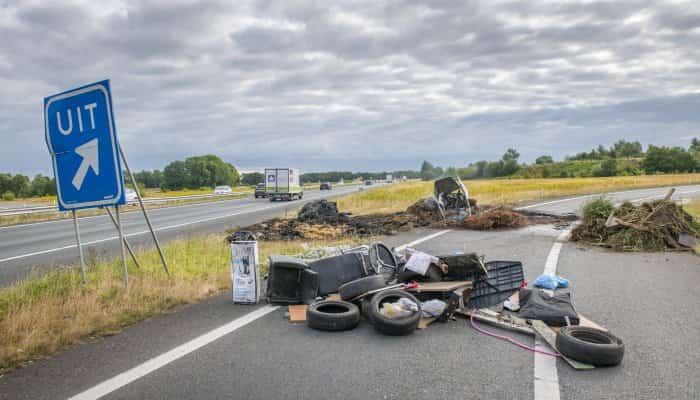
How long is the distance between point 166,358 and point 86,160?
3.59 metres

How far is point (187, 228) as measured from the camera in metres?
18.2

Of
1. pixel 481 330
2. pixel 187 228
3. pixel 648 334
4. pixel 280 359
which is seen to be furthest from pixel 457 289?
pixel 187 228

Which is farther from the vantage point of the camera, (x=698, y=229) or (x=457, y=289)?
(x=698, y=229)

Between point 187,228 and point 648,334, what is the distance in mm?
16067

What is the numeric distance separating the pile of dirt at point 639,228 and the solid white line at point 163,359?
9312mm

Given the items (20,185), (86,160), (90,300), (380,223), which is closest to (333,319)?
(90,300)

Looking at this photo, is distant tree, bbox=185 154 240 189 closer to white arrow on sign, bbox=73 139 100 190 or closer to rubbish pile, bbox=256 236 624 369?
white arrow on sign, bbox=73 139 100 190

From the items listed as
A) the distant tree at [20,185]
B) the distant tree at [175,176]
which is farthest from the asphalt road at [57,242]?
the distant tree at [175,176]

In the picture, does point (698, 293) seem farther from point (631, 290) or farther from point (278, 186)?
point (278, 186)

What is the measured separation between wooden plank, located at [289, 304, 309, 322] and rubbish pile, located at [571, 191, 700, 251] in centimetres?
846

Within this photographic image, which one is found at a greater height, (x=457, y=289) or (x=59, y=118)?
(x=59, y=118)

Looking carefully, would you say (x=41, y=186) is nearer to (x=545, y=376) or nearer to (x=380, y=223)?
(x=380, y=223)

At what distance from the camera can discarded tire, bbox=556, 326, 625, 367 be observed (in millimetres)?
4133

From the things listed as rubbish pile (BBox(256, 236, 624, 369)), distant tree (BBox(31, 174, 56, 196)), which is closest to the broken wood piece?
rubbish pile (BBox(256, 236, 624, 369))
